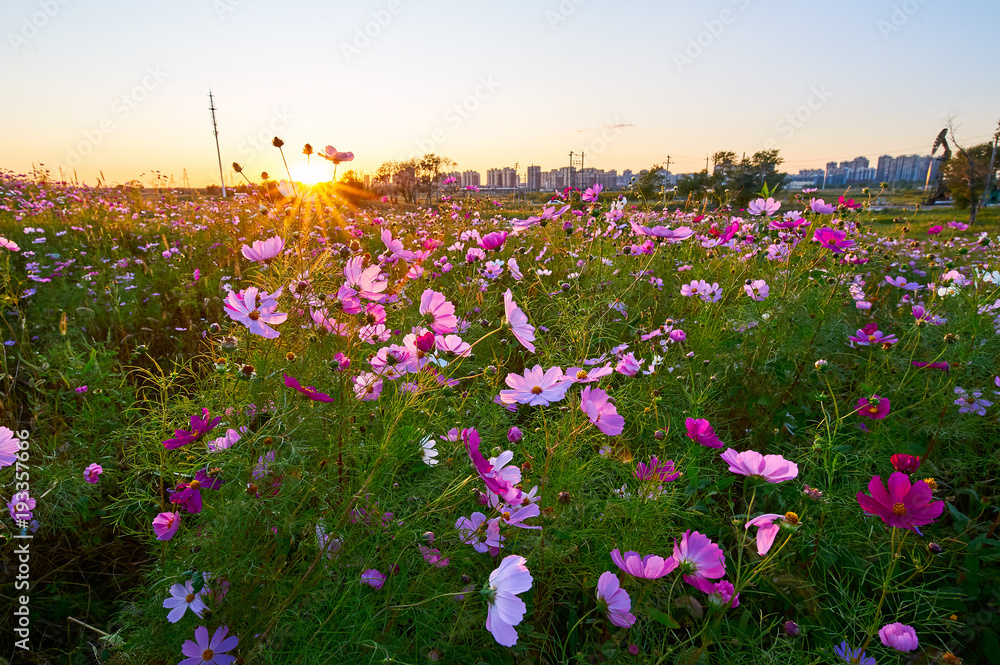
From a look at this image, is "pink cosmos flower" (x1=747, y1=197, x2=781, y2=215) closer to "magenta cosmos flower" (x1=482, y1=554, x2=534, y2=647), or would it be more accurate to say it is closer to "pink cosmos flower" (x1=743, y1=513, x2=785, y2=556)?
"pink cosmos flower" (x1=743, y1=513, x2=785, y2=556)

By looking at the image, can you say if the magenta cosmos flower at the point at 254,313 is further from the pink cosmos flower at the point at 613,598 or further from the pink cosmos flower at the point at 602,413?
the pink cosmos flower at the point at 613,598

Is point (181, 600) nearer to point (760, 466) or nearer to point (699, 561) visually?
point (699, 561)

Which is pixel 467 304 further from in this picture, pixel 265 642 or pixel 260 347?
pixel 265 642

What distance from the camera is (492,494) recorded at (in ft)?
2.44

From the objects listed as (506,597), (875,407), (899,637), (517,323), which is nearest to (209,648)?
(506,597)

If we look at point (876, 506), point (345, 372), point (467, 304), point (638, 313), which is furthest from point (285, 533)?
point (638, 313)

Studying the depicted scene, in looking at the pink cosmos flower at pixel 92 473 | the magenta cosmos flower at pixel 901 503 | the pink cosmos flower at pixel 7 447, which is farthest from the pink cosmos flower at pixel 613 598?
the pink cosmos flower at pixel 92 473

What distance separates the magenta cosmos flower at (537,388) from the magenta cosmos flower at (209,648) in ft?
1.73

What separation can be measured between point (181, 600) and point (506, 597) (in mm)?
481

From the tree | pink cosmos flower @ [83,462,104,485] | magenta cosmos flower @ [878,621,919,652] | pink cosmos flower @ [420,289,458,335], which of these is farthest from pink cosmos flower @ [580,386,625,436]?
the tree

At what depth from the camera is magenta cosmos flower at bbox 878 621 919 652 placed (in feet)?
2.25

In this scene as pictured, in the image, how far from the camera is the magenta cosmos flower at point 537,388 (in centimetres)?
81

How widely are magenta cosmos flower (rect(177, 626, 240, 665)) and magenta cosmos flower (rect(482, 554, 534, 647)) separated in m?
0.37

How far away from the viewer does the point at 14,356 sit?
170cm
